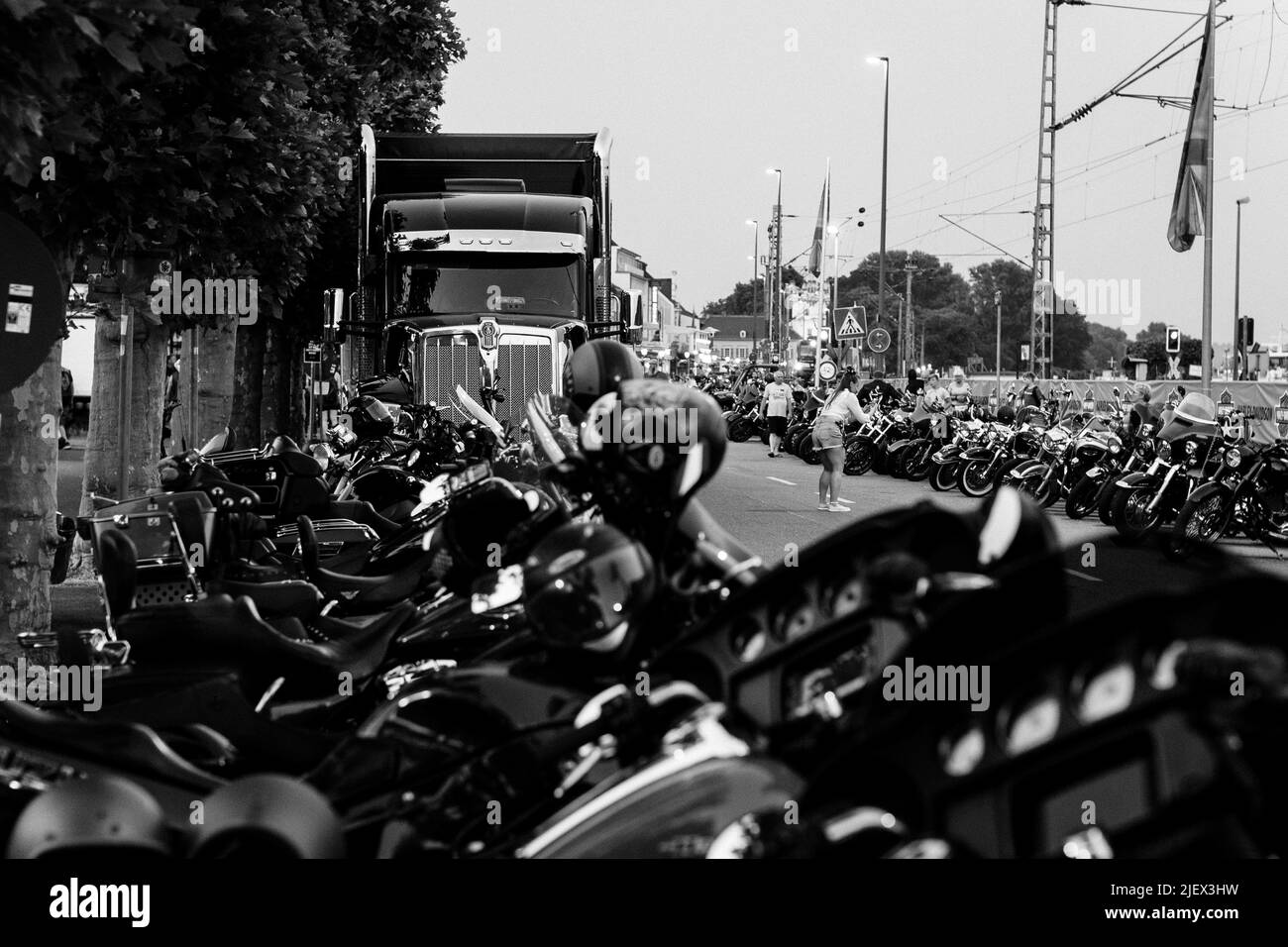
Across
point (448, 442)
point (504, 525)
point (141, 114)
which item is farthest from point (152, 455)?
point (504, 525)

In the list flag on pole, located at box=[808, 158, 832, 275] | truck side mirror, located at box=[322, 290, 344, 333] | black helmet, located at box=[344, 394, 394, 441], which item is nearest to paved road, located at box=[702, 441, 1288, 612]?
black helmet, located at box=[344, 394, 394, 441]

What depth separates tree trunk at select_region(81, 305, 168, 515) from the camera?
13586 millimetres

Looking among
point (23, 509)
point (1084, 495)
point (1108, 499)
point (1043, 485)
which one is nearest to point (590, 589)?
point (23, 509)

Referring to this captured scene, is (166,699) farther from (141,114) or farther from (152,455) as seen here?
(152,455)

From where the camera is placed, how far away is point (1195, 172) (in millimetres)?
26516

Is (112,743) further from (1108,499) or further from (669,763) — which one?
(1108,499)

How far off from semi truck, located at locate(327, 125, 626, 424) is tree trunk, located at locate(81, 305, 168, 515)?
11.8ft

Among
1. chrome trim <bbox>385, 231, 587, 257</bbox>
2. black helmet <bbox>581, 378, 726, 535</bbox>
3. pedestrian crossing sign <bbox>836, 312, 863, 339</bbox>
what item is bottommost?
black helmet <bbox>581, 378, 726, 535</bbox>

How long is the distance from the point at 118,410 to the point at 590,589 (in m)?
12.0

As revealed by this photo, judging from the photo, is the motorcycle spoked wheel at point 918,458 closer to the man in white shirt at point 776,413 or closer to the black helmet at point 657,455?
the man in white shirt at point 776,413

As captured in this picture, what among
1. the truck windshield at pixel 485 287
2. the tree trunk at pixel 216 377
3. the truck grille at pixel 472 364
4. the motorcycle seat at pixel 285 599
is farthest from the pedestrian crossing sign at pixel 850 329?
the motorcycle seat at pixel 285 599

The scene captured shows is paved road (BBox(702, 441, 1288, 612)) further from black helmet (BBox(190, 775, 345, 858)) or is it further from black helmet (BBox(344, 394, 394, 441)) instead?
black helmet (BBox(344, 394, 394, 441))
